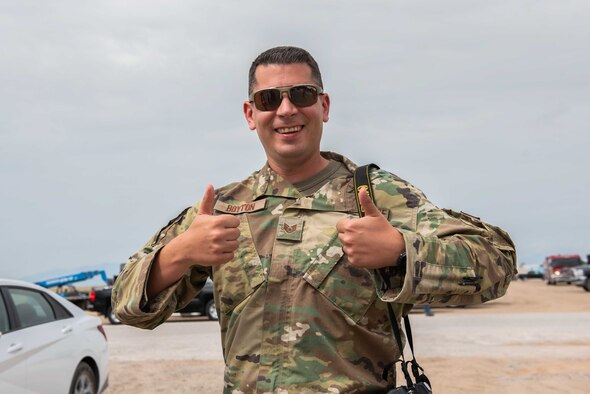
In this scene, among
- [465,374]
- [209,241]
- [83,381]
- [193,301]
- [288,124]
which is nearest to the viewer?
[209,241]

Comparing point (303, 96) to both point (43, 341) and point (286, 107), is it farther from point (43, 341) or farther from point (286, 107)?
point (43, 341)

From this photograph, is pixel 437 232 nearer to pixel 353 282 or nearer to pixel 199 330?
pixel 353 282

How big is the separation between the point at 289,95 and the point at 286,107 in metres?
0.06

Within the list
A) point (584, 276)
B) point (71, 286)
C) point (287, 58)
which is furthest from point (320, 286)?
point (584, 276)

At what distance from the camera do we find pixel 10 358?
19.2 feet

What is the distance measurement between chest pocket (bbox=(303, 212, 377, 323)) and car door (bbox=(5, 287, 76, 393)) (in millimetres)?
4532

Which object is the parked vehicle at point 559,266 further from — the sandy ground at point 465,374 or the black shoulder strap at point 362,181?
the black shoulder strap at point 362,181

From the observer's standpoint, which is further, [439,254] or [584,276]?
[584,276]

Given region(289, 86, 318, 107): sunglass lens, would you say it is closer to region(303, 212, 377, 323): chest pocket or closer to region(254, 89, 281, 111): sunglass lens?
region(254, 89, 281, 111): sunglass lens

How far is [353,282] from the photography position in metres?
2.25

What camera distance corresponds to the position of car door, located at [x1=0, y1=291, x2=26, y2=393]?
5.69 m

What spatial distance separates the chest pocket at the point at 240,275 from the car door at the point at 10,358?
153 inches

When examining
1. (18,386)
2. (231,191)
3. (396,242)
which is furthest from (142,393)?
(396,242)

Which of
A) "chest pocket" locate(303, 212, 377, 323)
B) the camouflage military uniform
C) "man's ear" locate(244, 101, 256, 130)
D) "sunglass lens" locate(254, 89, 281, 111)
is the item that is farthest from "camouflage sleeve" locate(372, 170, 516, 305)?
"man's ear" locate(244, 101, 256, 130)
